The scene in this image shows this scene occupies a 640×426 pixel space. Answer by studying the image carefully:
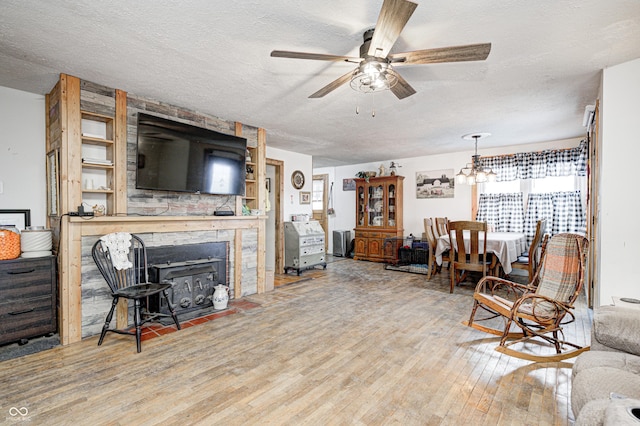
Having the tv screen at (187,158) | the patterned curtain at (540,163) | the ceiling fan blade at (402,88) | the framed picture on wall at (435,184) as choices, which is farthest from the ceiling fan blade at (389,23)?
the framed picture on wall at (435,184)

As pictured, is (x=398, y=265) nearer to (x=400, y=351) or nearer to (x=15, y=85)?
(x=400, y=351)

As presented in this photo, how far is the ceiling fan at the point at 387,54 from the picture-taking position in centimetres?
162

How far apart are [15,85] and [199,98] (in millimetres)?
1685

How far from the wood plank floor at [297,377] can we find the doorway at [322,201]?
4.93m

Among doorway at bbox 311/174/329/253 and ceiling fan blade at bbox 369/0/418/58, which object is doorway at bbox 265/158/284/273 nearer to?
doorway at bbox 311/174/329/253

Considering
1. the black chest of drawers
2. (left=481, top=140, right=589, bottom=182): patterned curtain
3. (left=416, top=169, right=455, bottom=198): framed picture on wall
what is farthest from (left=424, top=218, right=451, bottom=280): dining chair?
the black chest of drawers

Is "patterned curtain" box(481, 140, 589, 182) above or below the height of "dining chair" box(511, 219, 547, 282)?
above

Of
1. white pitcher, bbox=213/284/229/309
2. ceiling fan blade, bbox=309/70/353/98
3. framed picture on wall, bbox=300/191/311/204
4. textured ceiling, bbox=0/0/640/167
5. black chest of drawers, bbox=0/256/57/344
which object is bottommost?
white pitcher, bbox=213/284/229/309

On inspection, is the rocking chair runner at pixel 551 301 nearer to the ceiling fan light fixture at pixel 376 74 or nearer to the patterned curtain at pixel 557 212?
the ceiling fan light fixture at pixel 376 74

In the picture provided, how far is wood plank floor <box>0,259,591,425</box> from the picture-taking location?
1.78m

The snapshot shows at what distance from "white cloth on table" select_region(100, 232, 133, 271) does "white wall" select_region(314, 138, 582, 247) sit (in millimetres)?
5716

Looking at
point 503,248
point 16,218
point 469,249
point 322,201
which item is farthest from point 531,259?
point 16,218

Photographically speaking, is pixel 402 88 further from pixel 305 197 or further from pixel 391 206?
pixel 391 206

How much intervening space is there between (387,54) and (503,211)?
16.2 ft
